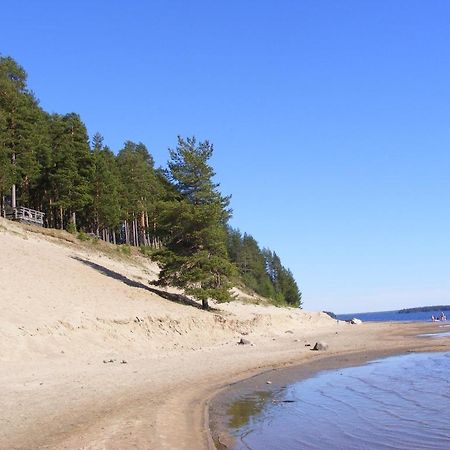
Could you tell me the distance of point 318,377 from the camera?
70.9ft

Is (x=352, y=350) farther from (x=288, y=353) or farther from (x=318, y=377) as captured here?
(x=318, y=377)

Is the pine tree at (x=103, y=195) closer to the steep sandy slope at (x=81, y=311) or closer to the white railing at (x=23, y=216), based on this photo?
the white railing at (x=23, y=216)

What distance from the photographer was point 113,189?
6544cm

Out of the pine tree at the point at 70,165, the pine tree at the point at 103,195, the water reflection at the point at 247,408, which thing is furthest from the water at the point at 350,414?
the pine tree at the point at 103,195

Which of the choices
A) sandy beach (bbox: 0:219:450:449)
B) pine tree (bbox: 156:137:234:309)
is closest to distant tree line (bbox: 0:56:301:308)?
pine tree (bbox: 156:137:234:309)

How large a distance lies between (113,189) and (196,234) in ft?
97.4

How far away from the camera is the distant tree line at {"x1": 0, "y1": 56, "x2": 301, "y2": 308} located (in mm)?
38406

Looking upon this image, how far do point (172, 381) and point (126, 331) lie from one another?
834 centimetres

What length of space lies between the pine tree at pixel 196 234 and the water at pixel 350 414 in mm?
16632

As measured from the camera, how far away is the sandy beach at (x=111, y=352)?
1134 cm

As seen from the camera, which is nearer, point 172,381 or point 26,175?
point 172,381

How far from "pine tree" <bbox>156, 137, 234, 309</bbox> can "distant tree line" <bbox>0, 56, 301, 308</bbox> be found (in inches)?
3.0

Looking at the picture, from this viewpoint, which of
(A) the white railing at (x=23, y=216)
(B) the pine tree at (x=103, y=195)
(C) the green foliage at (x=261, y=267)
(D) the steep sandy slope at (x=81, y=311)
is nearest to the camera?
(D) the steep sandy slope at (x=81, y=311)

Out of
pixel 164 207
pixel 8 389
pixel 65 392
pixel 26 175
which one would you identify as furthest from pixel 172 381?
pixel 26 175
